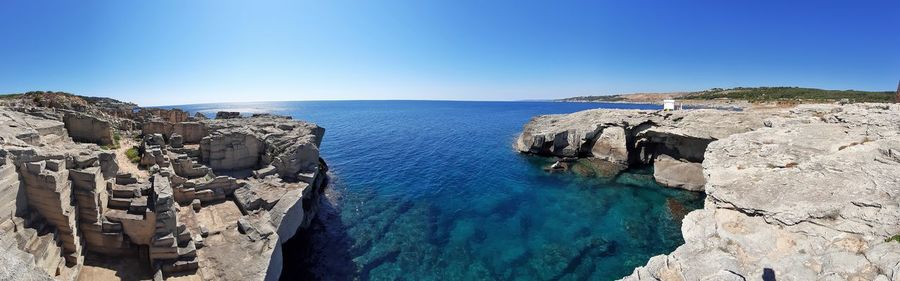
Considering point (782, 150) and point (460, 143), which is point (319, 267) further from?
point (460, 143)

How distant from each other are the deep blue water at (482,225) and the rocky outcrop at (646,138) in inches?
116

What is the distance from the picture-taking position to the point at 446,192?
33062 millimetres

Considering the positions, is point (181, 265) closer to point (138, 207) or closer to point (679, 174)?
point (138, 207)

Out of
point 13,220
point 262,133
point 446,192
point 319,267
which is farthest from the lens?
point 446,192

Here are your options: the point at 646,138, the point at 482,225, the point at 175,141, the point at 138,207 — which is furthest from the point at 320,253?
the point at 646,138

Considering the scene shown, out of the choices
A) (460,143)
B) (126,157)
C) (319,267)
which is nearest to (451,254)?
(319,267)

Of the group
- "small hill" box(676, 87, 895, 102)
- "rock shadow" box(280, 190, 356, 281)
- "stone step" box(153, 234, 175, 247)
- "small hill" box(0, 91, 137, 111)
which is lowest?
"rock shadow" box(280, 190, 356, 281)

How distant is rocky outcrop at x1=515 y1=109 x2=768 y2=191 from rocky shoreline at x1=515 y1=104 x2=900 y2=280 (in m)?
5.60

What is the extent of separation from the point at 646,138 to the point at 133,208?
143 feet

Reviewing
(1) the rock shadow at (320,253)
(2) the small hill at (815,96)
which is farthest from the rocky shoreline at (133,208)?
(2) the small hill at (815,96)

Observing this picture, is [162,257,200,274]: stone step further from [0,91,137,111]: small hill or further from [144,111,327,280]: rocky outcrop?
[0,91,137,111]: small hill

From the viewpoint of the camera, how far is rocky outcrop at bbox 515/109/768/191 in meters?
33.8

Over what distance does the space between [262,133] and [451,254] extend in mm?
18306

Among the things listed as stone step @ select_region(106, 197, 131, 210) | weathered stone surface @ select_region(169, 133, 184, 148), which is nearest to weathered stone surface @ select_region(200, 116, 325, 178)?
weathered stone surface @ select_region(169, 133, 184, 148)
